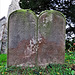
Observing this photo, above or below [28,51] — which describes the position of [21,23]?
above

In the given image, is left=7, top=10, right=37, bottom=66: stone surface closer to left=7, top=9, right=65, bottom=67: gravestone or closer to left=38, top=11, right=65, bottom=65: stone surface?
left=7, top=9, right=65, bottom=67: gravestone

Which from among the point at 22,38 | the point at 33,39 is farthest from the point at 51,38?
the point at 22,38

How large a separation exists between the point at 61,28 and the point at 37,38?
0.69 metres

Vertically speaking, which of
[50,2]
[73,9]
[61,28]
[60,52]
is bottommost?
[60,52]

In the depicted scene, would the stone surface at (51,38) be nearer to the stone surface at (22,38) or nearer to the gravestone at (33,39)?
the gravestone at (33,39)

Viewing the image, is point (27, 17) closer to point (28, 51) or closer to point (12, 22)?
point (12, 22)

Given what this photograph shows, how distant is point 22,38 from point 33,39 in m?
0.27

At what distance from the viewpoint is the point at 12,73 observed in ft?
6.96

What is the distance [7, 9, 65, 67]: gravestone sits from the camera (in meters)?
2.54

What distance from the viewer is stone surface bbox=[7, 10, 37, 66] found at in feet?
8.30

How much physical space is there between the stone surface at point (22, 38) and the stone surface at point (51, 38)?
175mm

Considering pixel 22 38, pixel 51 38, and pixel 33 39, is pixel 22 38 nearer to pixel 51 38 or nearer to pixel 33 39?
pixel 33 39

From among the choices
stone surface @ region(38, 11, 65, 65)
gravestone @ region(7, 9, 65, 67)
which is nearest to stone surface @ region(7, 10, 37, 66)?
gravestone @ region(7, 9, 65, 67)

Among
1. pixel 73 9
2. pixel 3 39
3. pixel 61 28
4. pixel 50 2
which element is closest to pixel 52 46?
pixel 61 28
